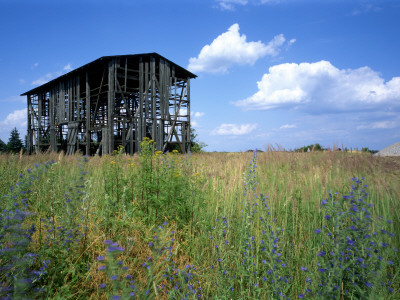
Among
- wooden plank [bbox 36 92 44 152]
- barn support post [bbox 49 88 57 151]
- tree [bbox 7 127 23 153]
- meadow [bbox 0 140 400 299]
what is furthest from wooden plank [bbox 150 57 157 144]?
tree [bbox 7 127 23 153]

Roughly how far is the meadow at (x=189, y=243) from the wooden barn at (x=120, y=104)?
12.7 meters

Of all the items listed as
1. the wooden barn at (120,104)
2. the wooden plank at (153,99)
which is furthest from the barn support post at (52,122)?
the wooden plank at (153,99)

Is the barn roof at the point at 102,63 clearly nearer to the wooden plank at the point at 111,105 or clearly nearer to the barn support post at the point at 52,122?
the wooden plank at the point at 111,105

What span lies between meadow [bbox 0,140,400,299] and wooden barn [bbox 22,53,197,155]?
12.7m

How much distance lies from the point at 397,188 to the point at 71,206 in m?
4.11

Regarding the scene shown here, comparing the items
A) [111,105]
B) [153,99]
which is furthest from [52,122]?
[153,99]

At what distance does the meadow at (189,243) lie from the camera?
1867 millimetres

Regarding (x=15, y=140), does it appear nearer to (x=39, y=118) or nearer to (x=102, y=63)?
(x=39, y=118)

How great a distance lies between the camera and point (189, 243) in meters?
3.36

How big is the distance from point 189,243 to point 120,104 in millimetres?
23737

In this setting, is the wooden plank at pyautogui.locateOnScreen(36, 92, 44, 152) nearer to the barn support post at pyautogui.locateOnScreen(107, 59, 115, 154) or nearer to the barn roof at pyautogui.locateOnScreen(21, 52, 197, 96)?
the barn roof at pyautogui.locateOnScreen(21, 52, 197, 96)

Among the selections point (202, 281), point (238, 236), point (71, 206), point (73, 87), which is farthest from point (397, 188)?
point (73, 87)

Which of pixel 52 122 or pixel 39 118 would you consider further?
pixel 39 118

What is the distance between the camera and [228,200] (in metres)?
4.13
